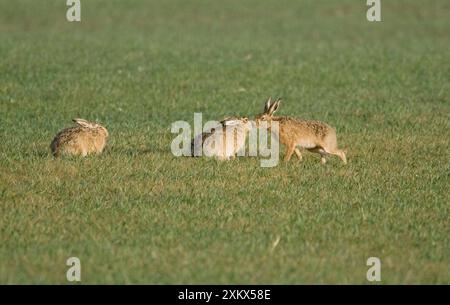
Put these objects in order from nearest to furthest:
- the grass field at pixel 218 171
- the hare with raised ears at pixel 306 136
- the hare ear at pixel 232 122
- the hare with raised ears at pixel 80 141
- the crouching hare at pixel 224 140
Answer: the grass field at pixel 218 171 → the hare with raised ears at pixel 80 141 → the crouching hare at pixel 224 140 → the hare ear at pixel 232 122 → the hare with raised ears at pixel 306 136

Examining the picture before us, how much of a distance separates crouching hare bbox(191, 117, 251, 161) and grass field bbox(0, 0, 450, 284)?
0.21 metres

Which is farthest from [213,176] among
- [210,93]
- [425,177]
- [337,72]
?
[337,72]

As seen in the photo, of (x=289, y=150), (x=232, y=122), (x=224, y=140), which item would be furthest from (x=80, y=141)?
(x=289, y=150)

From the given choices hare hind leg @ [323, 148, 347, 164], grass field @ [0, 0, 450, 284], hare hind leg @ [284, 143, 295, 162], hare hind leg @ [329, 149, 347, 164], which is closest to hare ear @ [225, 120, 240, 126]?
grass field @ [0, 0, 450, 284]

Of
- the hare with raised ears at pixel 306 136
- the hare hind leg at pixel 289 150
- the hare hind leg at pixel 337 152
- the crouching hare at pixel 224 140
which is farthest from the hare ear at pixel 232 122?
the hare hind leg at pixel 337 152

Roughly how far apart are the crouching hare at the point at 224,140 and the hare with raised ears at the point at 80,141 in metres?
1.27

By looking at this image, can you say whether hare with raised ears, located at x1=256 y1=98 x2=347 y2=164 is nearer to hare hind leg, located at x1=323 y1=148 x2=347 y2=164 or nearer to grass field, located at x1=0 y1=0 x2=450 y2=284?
hare hind leg, located at x1=323 y1=148 x2=347 y2=164

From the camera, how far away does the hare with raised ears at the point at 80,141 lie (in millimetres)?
12219

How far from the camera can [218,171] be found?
11.8 m

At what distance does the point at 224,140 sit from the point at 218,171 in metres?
0.70

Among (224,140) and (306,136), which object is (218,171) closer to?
(224,140)

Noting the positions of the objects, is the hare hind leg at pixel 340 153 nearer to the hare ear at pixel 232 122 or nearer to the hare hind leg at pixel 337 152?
the hare hind leg at pixel 337 152

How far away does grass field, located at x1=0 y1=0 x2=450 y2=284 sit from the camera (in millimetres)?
8547
